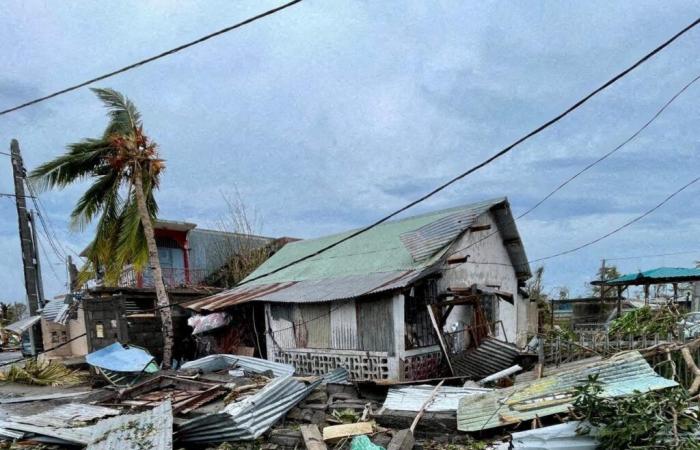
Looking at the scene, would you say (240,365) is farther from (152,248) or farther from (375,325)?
(152,248)

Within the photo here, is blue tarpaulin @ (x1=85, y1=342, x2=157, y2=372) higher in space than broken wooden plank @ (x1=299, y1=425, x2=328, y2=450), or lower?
higher

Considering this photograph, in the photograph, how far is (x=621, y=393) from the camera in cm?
568

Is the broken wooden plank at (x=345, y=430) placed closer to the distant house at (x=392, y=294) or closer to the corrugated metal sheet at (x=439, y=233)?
the distant house at (x=392, y=294)

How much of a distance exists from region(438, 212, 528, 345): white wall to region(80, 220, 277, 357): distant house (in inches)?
314

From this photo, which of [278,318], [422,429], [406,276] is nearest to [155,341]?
[278,318]

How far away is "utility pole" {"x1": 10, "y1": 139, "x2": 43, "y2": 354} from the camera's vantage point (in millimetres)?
14062

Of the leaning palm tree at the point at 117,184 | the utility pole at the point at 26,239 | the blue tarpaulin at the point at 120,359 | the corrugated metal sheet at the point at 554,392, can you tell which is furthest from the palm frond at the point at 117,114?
the corrugated metal sheet at the point at 554,392

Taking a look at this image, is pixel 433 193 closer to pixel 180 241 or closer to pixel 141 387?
pixel 141 387

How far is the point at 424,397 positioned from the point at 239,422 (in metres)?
3.20

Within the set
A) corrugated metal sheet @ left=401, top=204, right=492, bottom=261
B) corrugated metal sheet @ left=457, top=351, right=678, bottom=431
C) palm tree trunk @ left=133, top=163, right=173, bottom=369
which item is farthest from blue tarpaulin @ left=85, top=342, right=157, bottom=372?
corrugated metal sheet @ left=457, top=351, right=678, bottom=431

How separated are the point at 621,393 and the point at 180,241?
20.4 m

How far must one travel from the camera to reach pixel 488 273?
13.8 m

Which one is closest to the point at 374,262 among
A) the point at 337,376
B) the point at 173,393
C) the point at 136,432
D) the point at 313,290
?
the point at 313,290

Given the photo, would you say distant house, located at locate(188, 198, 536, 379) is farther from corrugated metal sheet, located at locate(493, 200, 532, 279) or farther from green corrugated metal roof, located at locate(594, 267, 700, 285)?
green corrugated metal roof, located at locate(594, 267, 700, 285)
